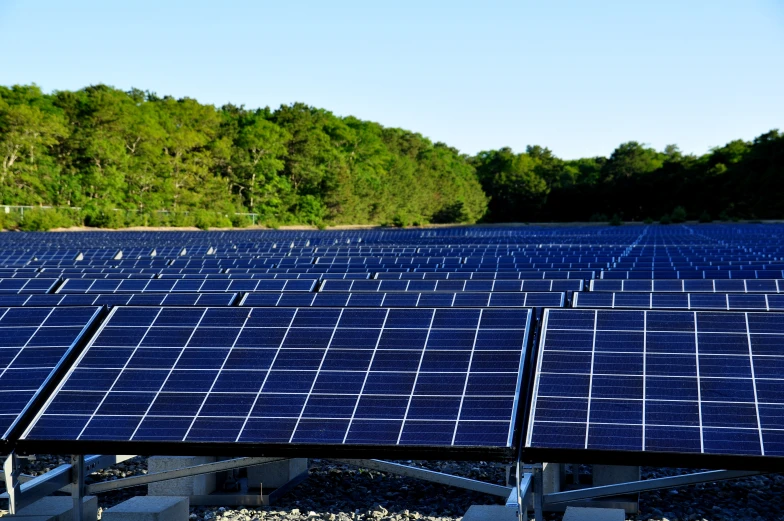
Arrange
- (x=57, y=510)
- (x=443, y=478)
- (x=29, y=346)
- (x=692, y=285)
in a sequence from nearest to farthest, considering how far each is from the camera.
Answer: (x=443, y=478), (x=57, y=510), (x=29, y=346), (x=692, y=285)

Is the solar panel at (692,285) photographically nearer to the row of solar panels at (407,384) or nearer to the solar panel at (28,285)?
the row of solar panels at (407,384)

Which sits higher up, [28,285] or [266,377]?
[28,285]

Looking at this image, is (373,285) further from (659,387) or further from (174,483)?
(659,387)

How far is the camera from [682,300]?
10750 mm

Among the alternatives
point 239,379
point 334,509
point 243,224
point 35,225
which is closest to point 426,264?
point 334,509

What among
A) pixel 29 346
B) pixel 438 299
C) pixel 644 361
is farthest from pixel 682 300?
pixel 29 346

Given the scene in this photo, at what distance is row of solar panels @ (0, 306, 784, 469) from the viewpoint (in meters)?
5.73

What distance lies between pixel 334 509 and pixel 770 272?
11.1 metres

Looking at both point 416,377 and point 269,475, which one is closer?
point 416,377

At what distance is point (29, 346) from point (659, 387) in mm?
4974

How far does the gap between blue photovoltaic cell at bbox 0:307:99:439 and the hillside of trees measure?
58.4 metres

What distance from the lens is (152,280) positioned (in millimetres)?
15633

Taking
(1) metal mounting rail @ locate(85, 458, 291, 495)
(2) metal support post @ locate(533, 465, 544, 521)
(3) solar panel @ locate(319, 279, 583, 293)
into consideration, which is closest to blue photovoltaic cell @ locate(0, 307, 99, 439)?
(1) metal mounting rail @ locate(85, 458, 291, 495)

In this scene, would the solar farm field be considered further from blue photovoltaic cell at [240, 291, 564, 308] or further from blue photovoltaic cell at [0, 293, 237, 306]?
blue photovoltaic cell at [240, 291, 564, 308]
